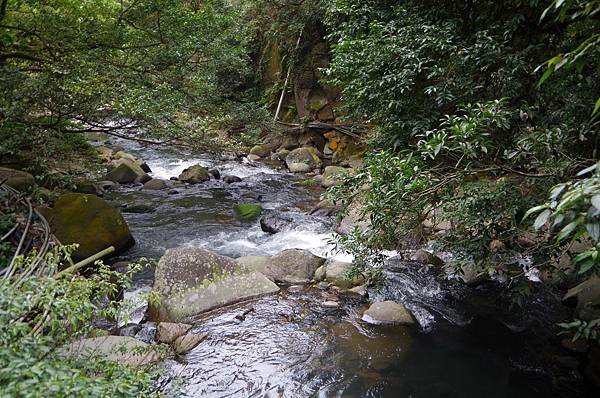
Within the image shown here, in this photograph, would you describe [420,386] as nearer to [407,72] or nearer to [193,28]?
[407,72]

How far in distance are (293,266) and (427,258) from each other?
2572mm

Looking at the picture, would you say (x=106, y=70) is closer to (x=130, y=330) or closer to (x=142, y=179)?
(x=130, y=330)

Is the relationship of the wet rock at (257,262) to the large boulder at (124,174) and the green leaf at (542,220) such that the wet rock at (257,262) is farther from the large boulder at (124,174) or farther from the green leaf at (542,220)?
the large boulder at (124,174)

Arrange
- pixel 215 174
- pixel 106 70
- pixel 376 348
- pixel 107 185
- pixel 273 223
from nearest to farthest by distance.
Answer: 1. pixel 376 348
2. pixel 106 70
3. pixel 273 223
4. pixel 107 185
5. pixel 215 174

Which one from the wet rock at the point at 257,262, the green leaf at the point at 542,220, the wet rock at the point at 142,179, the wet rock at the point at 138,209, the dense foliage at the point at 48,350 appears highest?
the green leaf at the point at 542,220

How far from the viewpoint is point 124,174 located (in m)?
13.7

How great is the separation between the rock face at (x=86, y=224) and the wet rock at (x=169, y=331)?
8.71ft

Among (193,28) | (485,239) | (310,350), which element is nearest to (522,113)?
(485,239)

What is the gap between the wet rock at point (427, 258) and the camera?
7.70 meters

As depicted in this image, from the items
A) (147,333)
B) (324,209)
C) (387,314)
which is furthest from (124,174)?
(387,314)

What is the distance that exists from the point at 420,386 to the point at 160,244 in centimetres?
615

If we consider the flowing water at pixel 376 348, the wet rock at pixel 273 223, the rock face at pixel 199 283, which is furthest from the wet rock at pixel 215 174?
the rock face at pixel 199 283

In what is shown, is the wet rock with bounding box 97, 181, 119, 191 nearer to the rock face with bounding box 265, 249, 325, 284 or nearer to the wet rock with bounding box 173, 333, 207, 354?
the rock face with bounding box 265, 249, 325, 284

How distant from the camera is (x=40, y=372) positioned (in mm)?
1811
